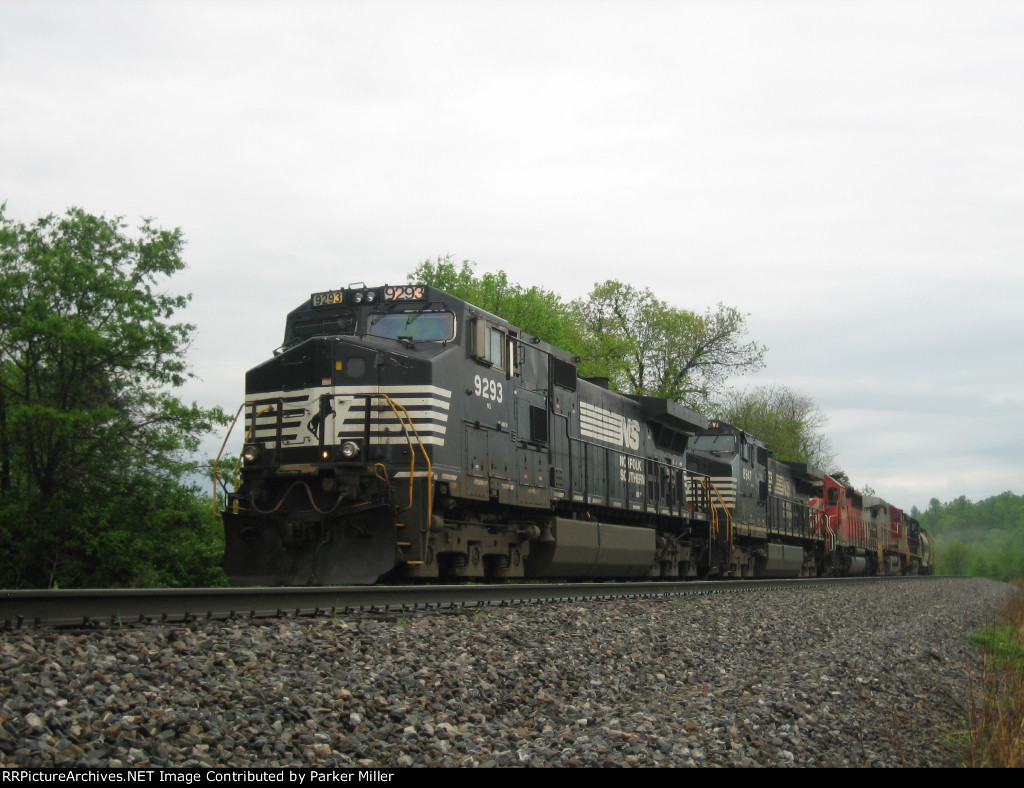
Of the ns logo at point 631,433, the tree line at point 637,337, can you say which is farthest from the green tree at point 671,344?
the ns logo at point 631,433

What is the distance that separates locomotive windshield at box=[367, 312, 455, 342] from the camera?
1176 cm

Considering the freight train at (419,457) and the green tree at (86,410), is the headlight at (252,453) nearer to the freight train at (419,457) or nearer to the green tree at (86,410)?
the freight train at (419,457)

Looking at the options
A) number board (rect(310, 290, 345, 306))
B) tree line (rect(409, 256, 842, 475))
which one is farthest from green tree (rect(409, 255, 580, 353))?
number board (rect(310, 290, 345, 306))

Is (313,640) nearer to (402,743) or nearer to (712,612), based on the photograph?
(402,743)

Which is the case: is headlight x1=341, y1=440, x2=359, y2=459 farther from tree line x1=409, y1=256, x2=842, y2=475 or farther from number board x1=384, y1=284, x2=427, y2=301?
tree line x1=409, y1=256, x2=842, y2=475

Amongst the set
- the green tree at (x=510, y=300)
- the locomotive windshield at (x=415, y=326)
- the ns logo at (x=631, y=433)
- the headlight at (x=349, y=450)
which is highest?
the green tree at (x=510, y=300)

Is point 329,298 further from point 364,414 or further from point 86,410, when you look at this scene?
point 86,410

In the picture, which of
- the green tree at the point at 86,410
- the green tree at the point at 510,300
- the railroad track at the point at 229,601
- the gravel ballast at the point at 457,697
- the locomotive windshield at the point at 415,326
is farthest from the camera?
the green tree at the point at 510,300

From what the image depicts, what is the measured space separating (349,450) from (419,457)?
0.81 meters

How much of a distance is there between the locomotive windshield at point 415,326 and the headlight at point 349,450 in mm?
1844

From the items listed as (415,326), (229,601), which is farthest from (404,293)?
(229,601)

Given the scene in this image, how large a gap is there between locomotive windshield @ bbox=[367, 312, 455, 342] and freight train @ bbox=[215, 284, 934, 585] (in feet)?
0.06

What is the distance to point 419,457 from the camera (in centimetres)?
1070

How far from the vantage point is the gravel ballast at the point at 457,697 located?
4480mm
